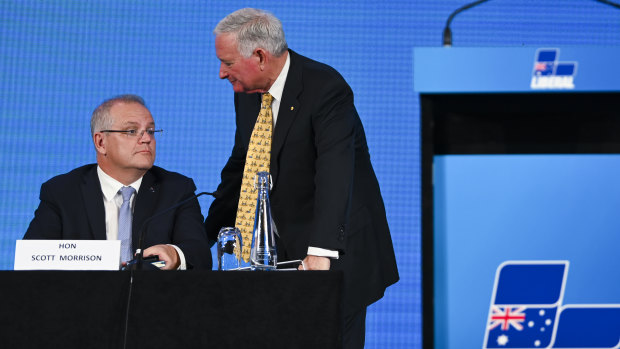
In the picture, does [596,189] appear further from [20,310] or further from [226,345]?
[20,310]

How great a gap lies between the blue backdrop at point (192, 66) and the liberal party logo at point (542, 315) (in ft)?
2.13

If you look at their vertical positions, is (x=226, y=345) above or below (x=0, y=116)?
below

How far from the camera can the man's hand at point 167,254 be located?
189 centimetres

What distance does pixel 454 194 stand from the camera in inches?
113

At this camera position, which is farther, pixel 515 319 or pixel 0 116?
pixel 0 116

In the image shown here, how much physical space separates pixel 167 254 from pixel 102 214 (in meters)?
0.31

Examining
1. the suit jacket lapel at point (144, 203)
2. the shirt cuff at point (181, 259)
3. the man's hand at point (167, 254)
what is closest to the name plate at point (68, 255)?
the man's hand at point (167, 254)

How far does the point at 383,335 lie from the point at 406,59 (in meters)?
1.30

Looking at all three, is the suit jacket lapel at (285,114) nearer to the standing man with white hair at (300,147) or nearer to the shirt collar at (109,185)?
the standing man with white hair at (300,147)

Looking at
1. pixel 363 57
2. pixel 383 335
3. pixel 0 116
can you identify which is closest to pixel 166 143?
pixel 0 116

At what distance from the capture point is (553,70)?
8.86 ft

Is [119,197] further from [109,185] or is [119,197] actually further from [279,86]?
[279,86]

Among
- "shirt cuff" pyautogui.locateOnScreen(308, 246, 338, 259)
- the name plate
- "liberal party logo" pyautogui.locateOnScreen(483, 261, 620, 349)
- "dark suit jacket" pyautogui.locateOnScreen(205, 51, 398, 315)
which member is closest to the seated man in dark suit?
"dark suit jacket" pyautogui.locateOnScreen(205, 51, 398, 315)

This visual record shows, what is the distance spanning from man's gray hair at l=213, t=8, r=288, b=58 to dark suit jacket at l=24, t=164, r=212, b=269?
0.50 m
